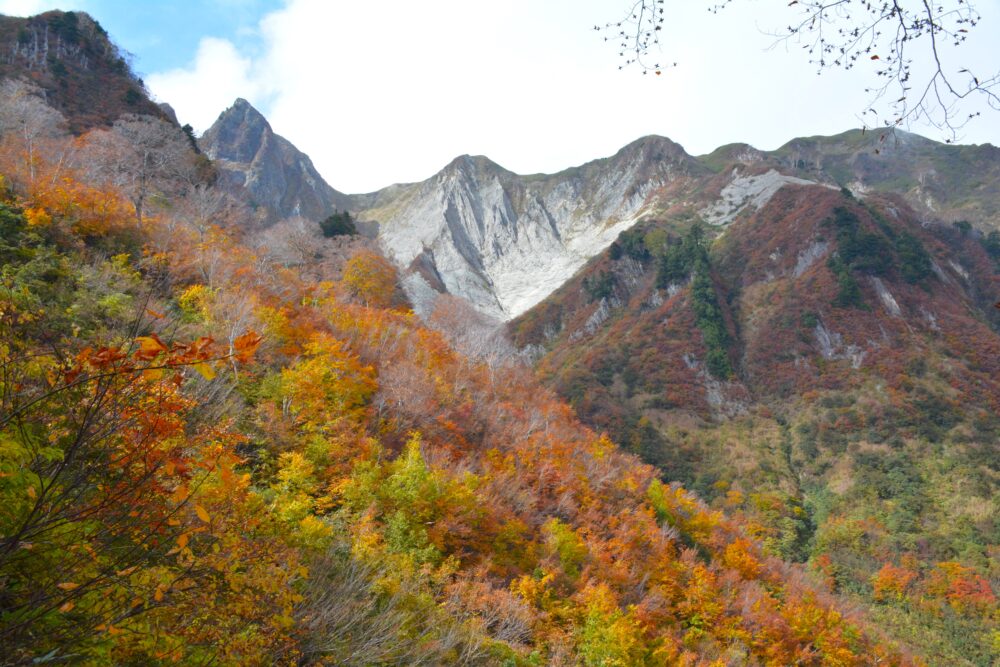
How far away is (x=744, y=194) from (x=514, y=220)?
196 ft

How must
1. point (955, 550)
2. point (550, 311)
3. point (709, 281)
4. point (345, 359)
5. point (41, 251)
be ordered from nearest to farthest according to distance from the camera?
point (41, 251) → point (345, 359) → point (955, 550) → point (709, 281) → point (550, 311)

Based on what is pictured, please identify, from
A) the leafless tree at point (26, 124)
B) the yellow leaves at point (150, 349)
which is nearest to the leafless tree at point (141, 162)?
the leafless tree at point (26, 124)

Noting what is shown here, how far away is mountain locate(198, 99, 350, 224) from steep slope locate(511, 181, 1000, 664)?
8169 centimetres

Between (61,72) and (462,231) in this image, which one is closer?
(61,72)

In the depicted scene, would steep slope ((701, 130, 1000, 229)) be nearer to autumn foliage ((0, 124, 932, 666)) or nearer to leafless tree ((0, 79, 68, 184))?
autumn foliage ((0, 124, 932, 666))

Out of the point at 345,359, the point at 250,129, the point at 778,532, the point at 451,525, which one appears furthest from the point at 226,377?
the point at 250,129

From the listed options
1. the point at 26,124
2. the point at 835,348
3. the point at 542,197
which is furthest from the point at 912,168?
the point at 26,124

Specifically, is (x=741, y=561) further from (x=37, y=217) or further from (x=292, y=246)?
(x=292, y=246)

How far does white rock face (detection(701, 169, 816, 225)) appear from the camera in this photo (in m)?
101

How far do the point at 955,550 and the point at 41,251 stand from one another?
56.3 meters

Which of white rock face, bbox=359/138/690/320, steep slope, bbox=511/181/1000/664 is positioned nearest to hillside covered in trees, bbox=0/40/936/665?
steep slope, bbox=511/181/1000/664

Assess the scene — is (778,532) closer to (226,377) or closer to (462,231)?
(226,377)

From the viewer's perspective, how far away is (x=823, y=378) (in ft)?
206

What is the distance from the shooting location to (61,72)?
4619 cm
